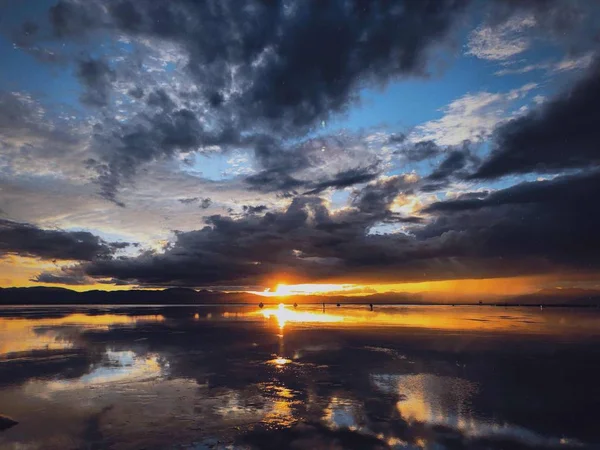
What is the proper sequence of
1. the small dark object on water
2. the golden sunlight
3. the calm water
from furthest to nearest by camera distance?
the golden sunlight < the small dark object on water < the calm water

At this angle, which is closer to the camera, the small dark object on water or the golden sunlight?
the small dark object on water

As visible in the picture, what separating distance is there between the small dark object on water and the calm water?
0.60 m

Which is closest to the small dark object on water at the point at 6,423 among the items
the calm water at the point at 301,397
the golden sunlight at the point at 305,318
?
the calm water at the point at 301,397

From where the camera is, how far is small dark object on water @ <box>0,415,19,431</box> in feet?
50.1

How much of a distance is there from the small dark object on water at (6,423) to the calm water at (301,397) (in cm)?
60

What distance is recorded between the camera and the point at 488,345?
122 ft

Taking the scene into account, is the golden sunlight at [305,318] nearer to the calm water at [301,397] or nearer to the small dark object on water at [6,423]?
the calm water at [301,397]

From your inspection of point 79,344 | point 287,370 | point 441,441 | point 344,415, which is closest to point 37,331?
point 79,344

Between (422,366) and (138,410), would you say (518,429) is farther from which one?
(138,410)

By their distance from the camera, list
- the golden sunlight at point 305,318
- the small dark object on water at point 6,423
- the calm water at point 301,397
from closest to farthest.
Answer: the calm water at point 301,397 < the small dark object on water at point 6,423 < the golden sunlight at point 305,318

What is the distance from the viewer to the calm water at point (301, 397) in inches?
563

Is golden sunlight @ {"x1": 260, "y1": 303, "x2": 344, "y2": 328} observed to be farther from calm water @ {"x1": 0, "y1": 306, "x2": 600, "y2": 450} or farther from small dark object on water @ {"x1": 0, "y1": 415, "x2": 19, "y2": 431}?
small dark object on water @ {"x1": 0, "y1": 415, "x2": 19, "y2": 431}

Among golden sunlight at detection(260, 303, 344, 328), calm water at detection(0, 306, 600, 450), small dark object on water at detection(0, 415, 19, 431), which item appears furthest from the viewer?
golden sunlight at detection(260, 303, 344, 328)

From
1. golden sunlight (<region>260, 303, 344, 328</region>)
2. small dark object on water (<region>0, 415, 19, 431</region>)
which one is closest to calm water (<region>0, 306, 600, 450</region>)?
small dark object on water (<region>0, 415, 19, 431</region>)
